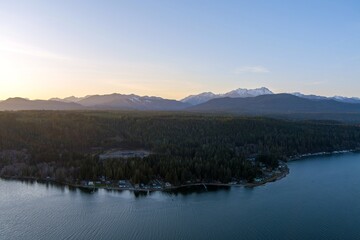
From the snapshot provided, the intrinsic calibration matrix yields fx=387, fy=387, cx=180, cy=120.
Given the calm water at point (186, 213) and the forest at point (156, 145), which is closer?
the calm water at point (186, 213)

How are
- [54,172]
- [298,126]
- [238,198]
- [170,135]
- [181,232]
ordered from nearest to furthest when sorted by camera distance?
[181,232], [238,198], [54,172], [170,135], [298,126]

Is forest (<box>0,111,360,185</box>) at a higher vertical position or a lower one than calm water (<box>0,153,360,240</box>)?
higher

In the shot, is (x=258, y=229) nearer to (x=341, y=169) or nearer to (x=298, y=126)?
(x=341, y=169)

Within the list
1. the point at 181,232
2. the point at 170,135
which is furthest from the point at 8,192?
the point at 170,135

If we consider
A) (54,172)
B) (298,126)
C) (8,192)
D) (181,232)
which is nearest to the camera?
(181,232)

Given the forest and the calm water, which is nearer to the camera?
the calm water
